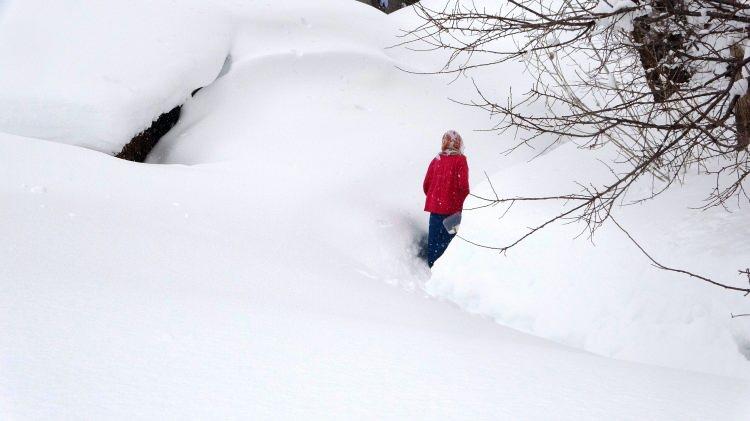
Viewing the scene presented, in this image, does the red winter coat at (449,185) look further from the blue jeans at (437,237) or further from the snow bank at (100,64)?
the snow bank at (100,64)

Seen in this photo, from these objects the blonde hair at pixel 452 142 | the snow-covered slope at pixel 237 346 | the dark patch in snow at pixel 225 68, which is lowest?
the snow-covered slope at pixel 237 346

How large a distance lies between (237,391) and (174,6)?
22.2 feet

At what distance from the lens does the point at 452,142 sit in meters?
6.32

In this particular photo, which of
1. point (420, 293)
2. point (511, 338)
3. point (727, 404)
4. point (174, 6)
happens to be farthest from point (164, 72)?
point (727, 404)

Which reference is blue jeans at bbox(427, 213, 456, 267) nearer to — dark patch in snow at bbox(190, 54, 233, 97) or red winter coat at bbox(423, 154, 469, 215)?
red winter coat at bbox(423, 154, 469, 215)

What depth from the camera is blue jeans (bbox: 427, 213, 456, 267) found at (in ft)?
21.3

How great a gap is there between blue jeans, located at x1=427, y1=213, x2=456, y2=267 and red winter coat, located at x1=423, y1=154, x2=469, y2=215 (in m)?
0.11

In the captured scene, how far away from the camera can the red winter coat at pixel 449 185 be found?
20.8ft

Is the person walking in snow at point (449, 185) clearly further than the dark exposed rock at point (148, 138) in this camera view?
No

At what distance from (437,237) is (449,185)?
0.50m

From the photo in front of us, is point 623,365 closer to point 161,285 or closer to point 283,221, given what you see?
point 161,285

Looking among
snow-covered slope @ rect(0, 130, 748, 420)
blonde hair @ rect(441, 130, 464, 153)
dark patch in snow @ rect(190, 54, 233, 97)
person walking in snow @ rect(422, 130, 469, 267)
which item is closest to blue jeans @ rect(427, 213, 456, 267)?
person walking in snow @ rect(422, 130, 469, 267)

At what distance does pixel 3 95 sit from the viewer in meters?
6.99

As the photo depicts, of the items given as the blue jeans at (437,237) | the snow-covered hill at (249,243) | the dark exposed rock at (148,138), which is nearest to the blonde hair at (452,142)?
the blue jeans at (437,237)
